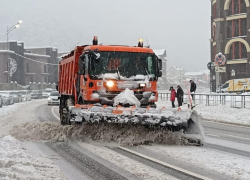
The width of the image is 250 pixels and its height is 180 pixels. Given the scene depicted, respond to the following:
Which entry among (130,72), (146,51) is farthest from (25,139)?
(146,51)

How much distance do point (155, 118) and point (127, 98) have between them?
1.41m

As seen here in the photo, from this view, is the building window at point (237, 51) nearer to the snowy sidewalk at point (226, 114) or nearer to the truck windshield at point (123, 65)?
the snowy sidewalk at point (226, 114)

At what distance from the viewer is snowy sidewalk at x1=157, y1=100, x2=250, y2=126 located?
18.4 m

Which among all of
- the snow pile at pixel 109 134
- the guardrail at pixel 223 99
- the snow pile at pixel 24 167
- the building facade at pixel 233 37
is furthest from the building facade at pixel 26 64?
the snow pile at pixel 24 167

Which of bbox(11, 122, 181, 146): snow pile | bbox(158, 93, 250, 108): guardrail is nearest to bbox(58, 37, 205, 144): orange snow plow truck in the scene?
bbox(11, 122, 181, 146): snow pile

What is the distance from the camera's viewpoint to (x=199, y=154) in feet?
26.8

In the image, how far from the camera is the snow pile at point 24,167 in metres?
5.93

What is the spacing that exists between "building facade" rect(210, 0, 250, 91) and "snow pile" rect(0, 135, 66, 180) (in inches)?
1874

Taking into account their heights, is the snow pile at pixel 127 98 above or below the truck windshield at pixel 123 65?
below

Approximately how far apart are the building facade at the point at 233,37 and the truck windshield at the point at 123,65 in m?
43.0

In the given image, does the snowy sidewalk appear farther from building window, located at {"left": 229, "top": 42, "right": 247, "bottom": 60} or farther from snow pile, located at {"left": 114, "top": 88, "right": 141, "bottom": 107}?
building window, located at {"left": 229, "top": 42, "right": 247, "bottom": 60}

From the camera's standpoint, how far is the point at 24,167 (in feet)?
21.1

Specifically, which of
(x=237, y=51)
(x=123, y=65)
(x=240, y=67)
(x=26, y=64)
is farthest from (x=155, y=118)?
(x=26, y=64)

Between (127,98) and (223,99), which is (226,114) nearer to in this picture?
(223,99)
